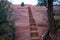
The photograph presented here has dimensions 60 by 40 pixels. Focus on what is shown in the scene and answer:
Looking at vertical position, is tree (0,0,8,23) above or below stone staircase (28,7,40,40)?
above

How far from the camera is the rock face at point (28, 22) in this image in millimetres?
9008

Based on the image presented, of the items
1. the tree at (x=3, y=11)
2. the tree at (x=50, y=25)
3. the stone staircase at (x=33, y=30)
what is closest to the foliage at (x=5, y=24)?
the tree at (x=3, y=11)

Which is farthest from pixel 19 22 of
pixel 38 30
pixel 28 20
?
pixel 38 30

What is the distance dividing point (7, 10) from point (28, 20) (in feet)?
4.17

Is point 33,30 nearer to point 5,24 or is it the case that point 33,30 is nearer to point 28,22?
point 28,22

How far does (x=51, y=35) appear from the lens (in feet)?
28.4

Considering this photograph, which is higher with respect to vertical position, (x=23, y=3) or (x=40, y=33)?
(x=23, y=3)

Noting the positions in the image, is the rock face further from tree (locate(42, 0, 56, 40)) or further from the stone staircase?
tree (locate(42, 0, 56, 40))

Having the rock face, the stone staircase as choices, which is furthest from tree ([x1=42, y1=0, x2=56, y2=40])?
the stone staircase

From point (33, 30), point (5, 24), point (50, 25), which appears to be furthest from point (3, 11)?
point (50, 25)

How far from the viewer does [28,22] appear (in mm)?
9906

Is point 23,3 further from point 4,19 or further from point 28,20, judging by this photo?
point 4,19

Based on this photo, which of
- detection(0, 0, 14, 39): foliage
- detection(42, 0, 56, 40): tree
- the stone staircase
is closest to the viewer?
detection(0, 0, 14, 39): foliage

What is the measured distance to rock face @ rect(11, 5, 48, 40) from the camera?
9008 millimetres
